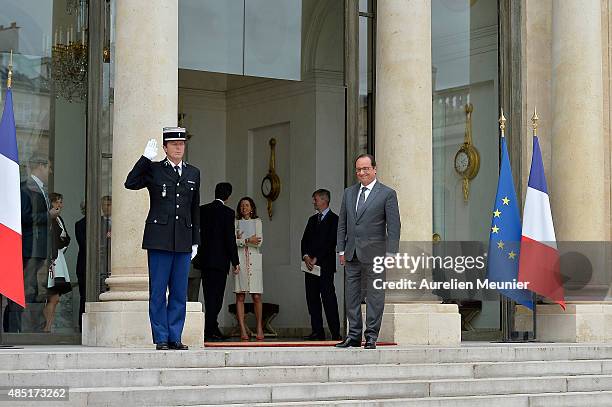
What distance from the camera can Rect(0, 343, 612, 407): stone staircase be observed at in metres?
8.98

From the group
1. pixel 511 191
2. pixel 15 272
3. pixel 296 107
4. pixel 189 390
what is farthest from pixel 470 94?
pixel 189 390

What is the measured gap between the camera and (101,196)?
1271cm

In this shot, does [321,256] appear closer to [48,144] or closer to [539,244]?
[539,244]

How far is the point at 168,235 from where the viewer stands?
1048 centimetres

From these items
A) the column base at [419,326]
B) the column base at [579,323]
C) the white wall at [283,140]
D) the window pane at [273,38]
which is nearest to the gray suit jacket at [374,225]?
the column base at [419,326]

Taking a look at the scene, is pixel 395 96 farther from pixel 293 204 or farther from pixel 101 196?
pixel 293 204

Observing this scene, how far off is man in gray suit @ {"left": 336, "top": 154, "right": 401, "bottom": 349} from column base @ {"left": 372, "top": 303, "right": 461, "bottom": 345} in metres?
1.46

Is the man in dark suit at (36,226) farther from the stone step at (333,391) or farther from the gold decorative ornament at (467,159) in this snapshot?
the gold decorative ornament at (467,159)

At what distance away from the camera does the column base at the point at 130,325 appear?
11539 millimetres

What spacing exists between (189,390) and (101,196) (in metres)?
4.15

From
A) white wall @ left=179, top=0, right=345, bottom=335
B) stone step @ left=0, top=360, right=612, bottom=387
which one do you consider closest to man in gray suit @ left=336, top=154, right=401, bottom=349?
stone step @ left=0, top=360, right=612, bottom=387

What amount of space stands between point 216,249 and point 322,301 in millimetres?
1402

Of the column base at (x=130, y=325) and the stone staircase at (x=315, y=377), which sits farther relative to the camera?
the column base at (x=130, y=325)

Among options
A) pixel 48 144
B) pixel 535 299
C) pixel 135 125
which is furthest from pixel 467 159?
pixel 48 144
